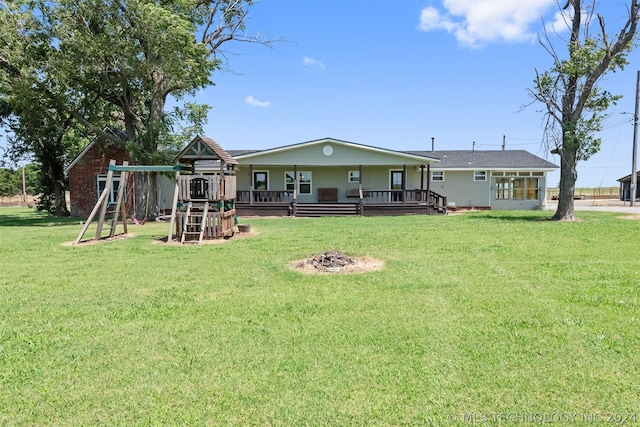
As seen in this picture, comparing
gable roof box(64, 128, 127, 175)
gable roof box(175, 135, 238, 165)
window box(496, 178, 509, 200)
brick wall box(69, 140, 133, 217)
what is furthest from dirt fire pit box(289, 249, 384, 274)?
window box(496, 178, 509, 200)

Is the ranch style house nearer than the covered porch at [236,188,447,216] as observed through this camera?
No

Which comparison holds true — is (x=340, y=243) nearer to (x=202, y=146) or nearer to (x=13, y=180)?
(x=202, y=146)

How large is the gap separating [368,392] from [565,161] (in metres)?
16.3

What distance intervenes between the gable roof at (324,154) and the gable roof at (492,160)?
4557 millimetres

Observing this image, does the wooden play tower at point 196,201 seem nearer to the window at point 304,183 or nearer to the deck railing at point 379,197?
the deck railing at point 379,197

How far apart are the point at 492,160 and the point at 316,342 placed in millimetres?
23982

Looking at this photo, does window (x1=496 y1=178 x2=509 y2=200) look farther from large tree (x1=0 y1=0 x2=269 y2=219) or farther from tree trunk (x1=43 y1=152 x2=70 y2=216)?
tree trunk (x1=43 y1=152 x2=70 y2=216)

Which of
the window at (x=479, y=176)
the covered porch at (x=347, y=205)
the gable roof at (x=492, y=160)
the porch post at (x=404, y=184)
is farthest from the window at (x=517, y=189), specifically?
the porch post at (x=404, y=184)

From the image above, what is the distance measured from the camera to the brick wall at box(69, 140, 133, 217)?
845 inches

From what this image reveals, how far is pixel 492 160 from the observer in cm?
2488

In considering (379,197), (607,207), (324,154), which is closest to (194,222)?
(324,154)

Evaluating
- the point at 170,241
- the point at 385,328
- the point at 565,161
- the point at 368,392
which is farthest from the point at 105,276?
the point at 565,161

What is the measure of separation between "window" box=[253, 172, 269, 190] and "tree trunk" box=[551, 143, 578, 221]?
578 inches

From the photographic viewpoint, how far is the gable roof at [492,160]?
23797 millimetres
